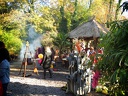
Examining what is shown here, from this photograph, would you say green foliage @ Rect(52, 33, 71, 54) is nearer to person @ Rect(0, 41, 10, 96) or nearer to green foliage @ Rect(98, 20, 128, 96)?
person @ Rect(0, 41, 10, 96)

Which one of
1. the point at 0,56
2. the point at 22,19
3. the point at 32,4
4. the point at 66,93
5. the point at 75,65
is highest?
the point at 32,4

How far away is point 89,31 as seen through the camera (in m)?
18.1

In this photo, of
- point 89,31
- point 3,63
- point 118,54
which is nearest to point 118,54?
point 118,54

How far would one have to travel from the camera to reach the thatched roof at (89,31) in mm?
17391

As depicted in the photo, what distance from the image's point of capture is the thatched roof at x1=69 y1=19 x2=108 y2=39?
57.1 feet

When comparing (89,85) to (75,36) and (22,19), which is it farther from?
(22,19)

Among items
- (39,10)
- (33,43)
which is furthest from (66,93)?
(33,43)

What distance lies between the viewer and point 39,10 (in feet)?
101

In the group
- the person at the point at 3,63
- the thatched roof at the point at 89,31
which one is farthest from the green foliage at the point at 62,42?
the person at the point at 3,63

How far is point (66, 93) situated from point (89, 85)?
3.47 ft

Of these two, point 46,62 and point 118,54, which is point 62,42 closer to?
point 46,62

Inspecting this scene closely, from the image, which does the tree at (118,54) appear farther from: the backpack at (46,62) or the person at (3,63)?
the backpack at (46,62)

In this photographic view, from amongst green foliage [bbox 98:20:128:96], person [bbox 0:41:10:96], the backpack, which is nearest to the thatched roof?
the backpack

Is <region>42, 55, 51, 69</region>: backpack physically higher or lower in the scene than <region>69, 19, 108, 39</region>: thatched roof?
lower
